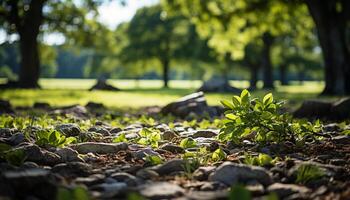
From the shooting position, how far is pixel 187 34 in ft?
188

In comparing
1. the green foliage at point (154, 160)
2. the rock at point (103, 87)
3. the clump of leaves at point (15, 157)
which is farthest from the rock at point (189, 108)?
the rock at point (103, 87)

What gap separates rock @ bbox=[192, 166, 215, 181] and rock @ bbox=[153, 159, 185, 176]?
198mm

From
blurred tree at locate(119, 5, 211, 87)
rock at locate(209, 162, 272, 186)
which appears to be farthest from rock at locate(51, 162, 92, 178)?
blurred tree at locate(119, 5, 211, 87)

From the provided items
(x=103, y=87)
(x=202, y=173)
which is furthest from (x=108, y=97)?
(x=202, y=173)

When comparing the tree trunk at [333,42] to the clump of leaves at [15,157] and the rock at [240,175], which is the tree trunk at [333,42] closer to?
the rock at [240,175]

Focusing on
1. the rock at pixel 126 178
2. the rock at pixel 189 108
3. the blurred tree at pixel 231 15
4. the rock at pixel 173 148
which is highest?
the blurred tree at pixel 231 15

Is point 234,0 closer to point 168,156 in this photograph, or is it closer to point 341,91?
point 341,91

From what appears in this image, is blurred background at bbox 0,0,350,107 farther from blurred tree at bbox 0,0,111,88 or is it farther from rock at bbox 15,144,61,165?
rock at bbox 15,144,61,165

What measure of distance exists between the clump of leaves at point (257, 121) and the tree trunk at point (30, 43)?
25017 mm

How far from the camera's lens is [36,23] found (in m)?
28.7

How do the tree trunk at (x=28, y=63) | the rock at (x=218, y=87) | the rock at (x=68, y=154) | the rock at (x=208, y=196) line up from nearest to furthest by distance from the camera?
1. the rock at (x=208, y=196)
2. the rock at (x=68, y=154)
3. the rock at (x=218, y=87)
4. the tree trunk at (x=28, y=63)

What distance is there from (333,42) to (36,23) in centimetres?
1825

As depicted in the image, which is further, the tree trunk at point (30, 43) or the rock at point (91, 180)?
the tree trunk at point (30, 43)

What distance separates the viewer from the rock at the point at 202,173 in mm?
3727
